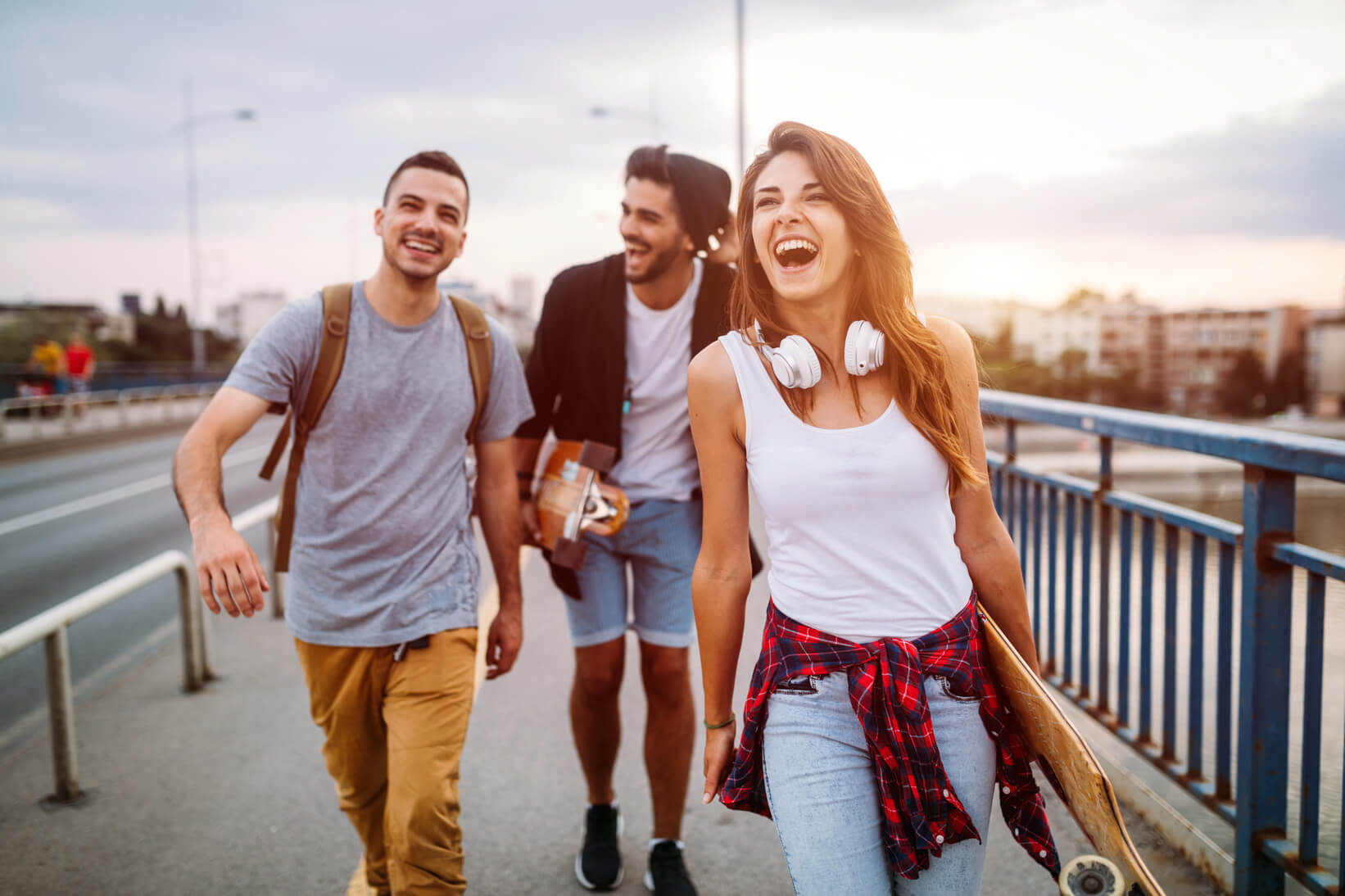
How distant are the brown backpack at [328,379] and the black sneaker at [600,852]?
1307 millimetres

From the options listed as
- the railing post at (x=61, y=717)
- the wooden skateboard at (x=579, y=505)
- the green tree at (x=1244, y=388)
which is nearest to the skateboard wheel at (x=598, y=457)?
the wooden skateboard at (x=579, y=505)

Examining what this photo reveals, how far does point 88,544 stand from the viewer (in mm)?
10953

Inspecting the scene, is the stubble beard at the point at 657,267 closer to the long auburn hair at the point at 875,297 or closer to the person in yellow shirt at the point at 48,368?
the long auburn hair at the point at 875,297

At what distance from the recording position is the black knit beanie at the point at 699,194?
3.39 meters

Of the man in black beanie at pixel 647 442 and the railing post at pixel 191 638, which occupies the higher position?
the man in black beanie at pixel 647 442

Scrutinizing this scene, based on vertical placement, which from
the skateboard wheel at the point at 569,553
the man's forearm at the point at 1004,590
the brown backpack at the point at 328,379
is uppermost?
the brown backpack at the point at 328,379

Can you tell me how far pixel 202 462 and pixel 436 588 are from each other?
0.73 metres

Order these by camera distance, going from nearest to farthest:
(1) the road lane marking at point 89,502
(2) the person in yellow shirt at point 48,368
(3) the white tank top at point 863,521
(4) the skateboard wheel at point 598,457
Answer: (3) the white tank top at point 863,521 → (4) the skateboard wheel at point 598,457 → (1) the road lane marking at point 89,502 → (2) the person in yellow shirt at point 48,368

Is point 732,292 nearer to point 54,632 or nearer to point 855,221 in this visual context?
point 855,221

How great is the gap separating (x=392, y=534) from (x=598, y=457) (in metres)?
0.75

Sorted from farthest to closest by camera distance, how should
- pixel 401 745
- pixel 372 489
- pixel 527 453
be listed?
pixel 527 453
pixel 372 489
pixel 401 745

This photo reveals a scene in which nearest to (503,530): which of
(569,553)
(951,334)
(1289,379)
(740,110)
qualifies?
(569,553)

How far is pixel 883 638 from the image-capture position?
1.99 m

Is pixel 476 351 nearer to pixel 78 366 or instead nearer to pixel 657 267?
pixel 657 267
